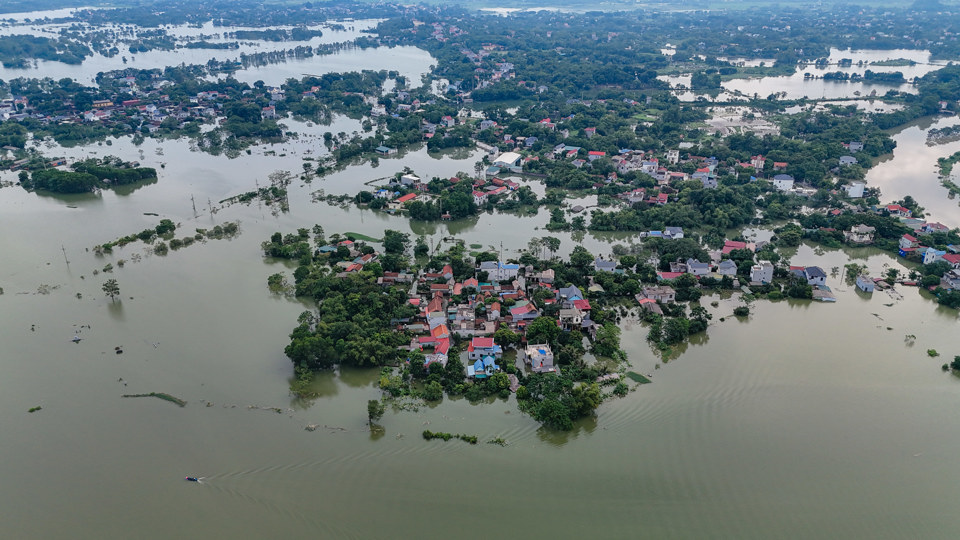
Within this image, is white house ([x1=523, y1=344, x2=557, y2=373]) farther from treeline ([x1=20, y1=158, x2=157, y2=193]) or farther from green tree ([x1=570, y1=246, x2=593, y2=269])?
treeline ([x1=20, y1=158, x2=157, y2=193])

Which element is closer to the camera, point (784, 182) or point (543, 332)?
point (543, 332)

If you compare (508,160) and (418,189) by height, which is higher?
(508,160)

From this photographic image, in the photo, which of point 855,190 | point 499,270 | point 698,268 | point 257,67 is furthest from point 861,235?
point 257,67

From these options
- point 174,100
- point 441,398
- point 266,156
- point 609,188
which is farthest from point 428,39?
point 441,398

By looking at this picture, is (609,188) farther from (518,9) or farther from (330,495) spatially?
(518,9)

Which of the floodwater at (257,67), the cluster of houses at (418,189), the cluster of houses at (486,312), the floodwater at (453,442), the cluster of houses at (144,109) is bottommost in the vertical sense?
the floodwater at (453,442)

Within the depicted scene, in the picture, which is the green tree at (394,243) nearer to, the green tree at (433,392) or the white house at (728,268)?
the green tree at (433,392)

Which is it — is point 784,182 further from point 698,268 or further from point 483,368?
point 483,368

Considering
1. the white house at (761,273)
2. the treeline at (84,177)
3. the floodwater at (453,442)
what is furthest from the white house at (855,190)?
the treeline at (84,177)
